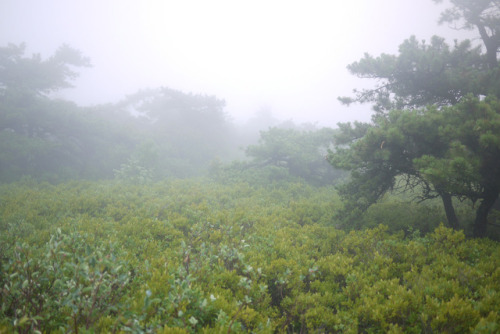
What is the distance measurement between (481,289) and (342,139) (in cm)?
570

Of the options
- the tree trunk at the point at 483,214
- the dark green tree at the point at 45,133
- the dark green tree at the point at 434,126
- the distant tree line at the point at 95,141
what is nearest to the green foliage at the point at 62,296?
the dark green tree at the point at 434,126

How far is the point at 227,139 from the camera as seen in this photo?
2980cm

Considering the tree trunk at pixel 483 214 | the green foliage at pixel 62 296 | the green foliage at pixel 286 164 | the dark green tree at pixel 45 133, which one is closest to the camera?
the green foliage at pixel 62 296

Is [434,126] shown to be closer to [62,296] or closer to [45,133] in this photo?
[62,296]

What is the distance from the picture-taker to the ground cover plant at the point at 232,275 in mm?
3006

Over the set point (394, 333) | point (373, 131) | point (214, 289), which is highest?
point (373, 131)

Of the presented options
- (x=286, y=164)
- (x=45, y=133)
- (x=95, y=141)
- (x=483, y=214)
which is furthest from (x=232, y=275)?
(x=45, y=133)

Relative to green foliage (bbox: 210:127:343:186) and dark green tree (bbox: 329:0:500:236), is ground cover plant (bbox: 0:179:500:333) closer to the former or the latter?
dark green tree (bbox: 329:0:500:236)

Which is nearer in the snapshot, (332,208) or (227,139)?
(332,208)

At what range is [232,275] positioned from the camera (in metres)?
4.54

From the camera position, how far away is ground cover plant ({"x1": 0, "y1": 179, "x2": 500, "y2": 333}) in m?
3.01

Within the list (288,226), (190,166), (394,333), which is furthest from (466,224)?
(190,166)

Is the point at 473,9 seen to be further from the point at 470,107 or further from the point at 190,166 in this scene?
the point at 190,166

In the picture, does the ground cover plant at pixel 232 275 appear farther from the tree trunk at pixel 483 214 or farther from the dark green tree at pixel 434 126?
the dark green tree at pixel 434 126
